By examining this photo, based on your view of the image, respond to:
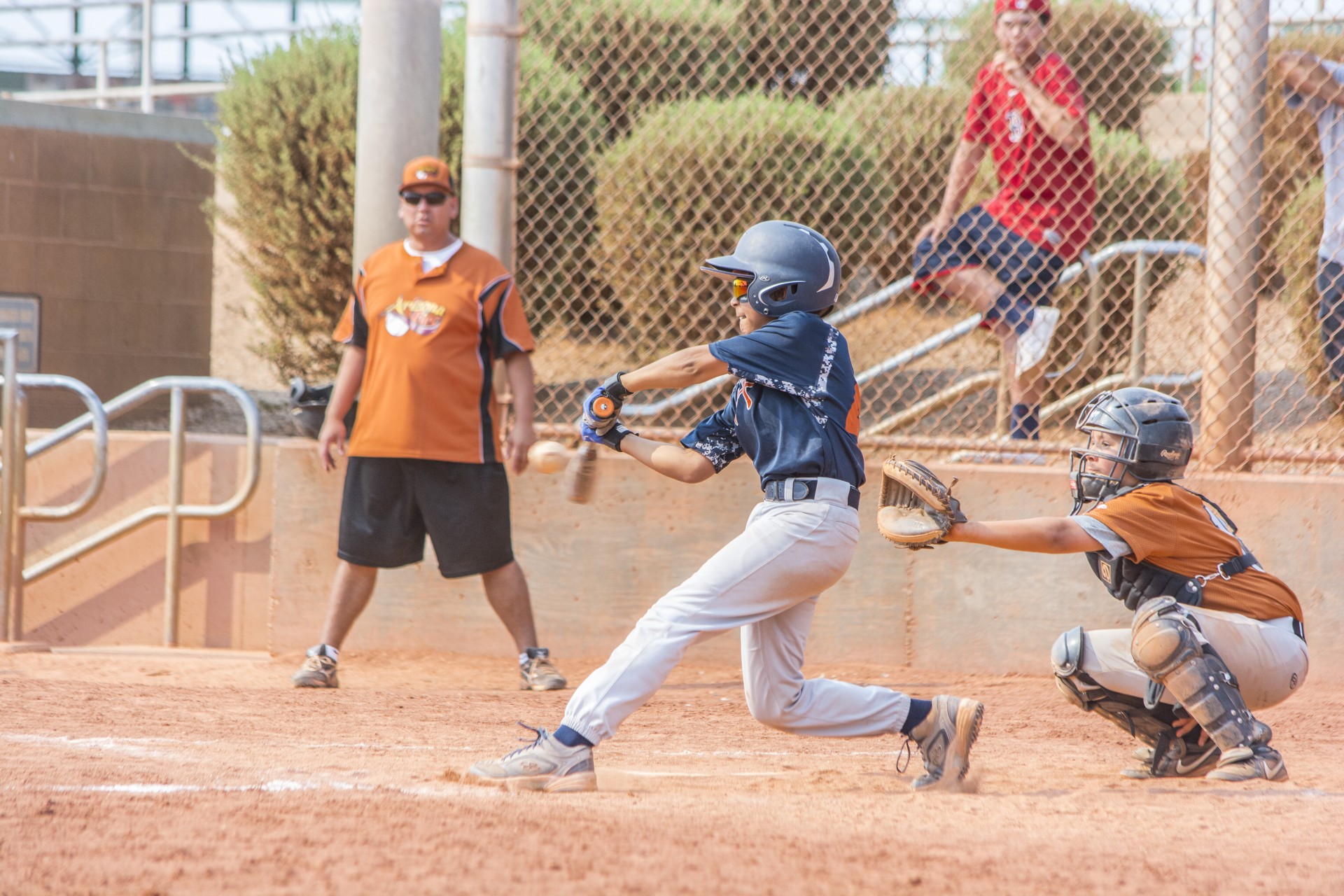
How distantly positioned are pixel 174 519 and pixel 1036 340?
429cm

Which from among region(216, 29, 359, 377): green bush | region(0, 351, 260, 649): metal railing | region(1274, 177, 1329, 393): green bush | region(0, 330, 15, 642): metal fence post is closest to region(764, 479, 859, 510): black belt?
region(1274, 177, 1329, 393): green bush

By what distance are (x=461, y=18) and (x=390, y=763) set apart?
676 cm

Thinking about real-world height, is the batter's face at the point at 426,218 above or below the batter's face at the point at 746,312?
above

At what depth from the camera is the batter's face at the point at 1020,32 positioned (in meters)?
5.96

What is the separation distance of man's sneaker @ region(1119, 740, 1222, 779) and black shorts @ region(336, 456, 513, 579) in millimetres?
2697

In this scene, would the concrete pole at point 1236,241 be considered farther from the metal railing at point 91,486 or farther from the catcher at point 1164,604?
the metal railing at point 91,486

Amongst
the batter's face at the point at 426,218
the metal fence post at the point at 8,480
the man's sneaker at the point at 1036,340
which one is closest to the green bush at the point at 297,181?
the metal fence post at the point at 8,480

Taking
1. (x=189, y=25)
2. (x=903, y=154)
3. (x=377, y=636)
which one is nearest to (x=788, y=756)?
(x=377, y=636)

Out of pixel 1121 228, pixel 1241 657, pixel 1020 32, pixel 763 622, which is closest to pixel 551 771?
pixel 763 622

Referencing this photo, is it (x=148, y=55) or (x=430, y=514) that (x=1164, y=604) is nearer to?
(x=430, y=514)

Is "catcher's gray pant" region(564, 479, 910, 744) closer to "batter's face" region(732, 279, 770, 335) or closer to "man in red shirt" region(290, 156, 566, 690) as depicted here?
"batter's face" region(732, 279, 770, 335)

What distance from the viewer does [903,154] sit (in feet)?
32.4

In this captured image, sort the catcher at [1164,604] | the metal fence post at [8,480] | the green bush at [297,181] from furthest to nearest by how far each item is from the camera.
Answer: the green bush at [297,181] → the metal fence post at [8,480] → the catcher at [1164,604]

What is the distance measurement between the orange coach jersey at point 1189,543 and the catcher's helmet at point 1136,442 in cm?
6
